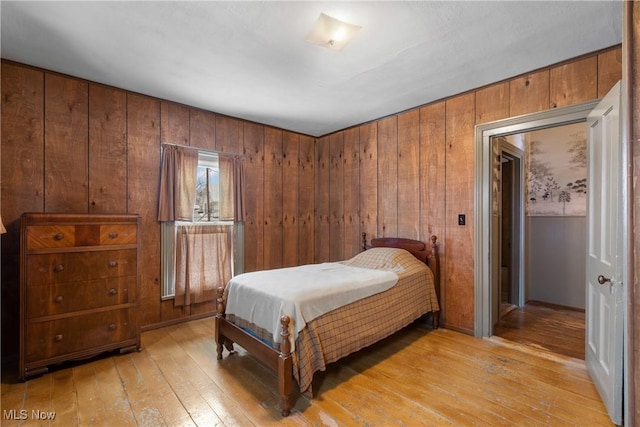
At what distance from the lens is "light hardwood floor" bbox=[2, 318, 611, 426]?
5.90 feet

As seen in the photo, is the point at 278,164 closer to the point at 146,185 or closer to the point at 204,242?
the point at 204,242

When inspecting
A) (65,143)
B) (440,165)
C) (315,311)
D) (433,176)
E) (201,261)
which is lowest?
(315,311)

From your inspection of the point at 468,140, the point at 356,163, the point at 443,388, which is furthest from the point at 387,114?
the point at 443,388

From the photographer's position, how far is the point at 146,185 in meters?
3.18

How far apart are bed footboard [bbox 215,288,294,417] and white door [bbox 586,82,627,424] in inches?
75.8

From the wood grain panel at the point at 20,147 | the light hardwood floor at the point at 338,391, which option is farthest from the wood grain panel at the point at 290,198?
the wood grain panel at the point at 20,147

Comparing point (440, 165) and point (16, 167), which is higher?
point (440, 165)

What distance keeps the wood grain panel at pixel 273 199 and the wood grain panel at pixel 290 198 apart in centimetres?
7

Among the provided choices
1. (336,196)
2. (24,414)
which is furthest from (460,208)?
(24,414)

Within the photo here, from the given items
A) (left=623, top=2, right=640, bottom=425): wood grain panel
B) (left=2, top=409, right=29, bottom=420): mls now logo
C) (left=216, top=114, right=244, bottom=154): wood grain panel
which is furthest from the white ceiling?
(left=2, top=409, right=29, bottom=420): mls now logo

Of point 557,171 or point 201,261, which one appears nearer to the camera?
point 201,261

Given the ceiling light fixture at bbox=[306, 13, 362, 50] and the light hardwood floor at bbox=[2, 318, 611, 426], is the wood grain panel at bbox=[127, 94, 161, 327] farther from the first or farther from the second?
the ceiling light fixture at bbox=[306, 13, 362, 50]

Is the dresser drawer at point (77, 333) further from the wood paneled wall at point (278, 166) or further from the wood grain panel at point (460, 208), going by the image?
the wood grain panel at point (460, 208)

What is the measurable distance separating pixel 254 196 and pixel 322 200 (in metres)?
1.15
